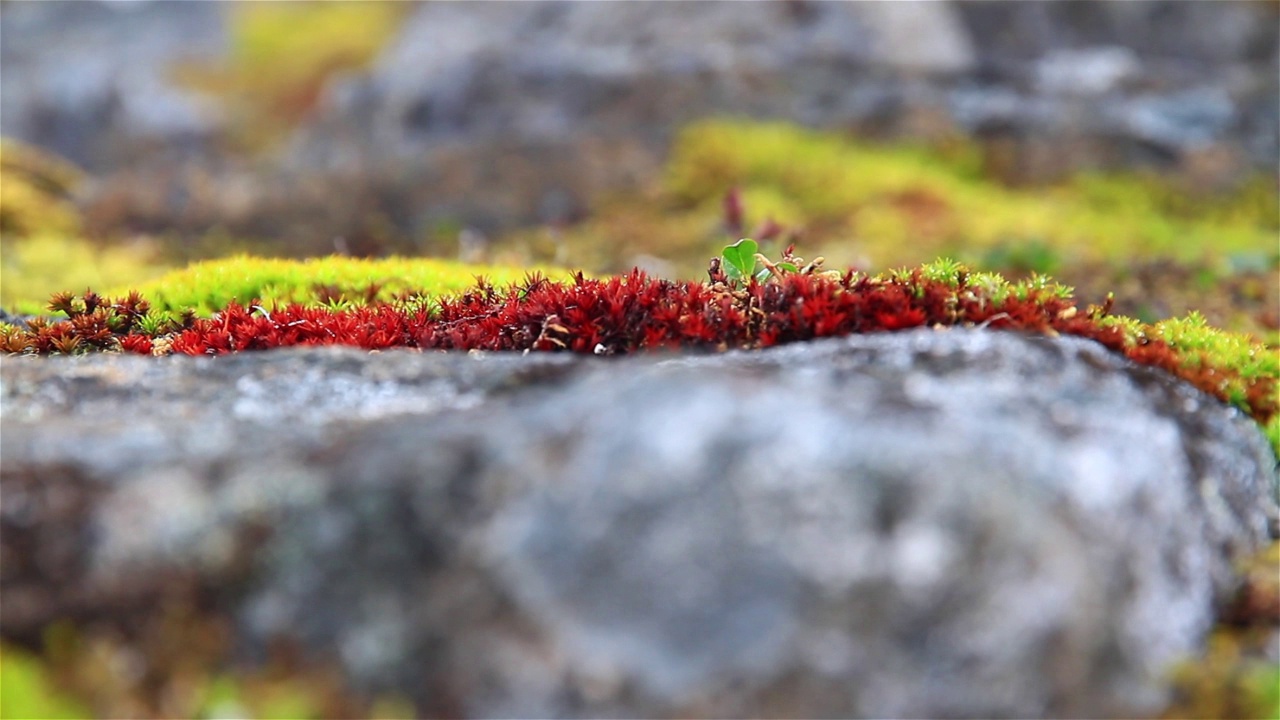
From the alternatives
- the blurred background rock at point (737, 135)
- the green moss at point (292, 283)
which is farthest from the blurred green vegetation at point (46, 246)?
the green moss at point (292, 283)

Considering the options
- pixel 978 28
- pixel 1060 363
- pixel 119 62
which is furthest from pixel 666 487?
pixel 119 62

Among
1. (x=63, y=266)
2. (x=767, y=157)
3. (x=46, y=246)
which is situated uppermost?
(x=767, y=157)

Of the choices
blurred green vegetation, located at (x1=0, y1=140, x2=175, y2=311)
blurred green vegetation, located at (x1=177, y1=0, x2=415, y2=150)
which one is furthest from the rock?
blurred green vegetation, located at (x1=0, y1=140, x2=175, y2=311)

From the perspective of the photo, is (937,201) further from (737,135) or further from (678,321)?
(678,321)

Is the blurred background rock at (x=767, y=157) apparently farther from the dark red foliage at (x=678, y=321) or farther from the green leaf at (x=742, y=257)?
the green leaf at (x=742, y=257)

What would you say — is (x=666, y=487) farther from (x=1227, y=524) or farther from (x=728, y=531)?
(x=1227, y=524)

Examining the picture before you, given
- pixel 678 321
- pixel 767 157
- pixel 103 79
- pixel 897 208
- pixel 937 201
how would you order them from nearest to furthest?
pixel 678 321
pixel 897 208
pixel 937 201
pixel 767 157
pixel 103 79

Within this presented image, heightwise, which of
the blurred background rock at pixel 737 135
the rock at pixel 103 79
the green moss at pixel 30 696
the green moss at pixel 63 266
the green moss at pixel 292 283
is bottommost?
the green moss at pixel 30 696

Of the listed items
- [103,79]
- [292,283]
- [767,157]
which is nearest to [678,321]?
[292,283]
